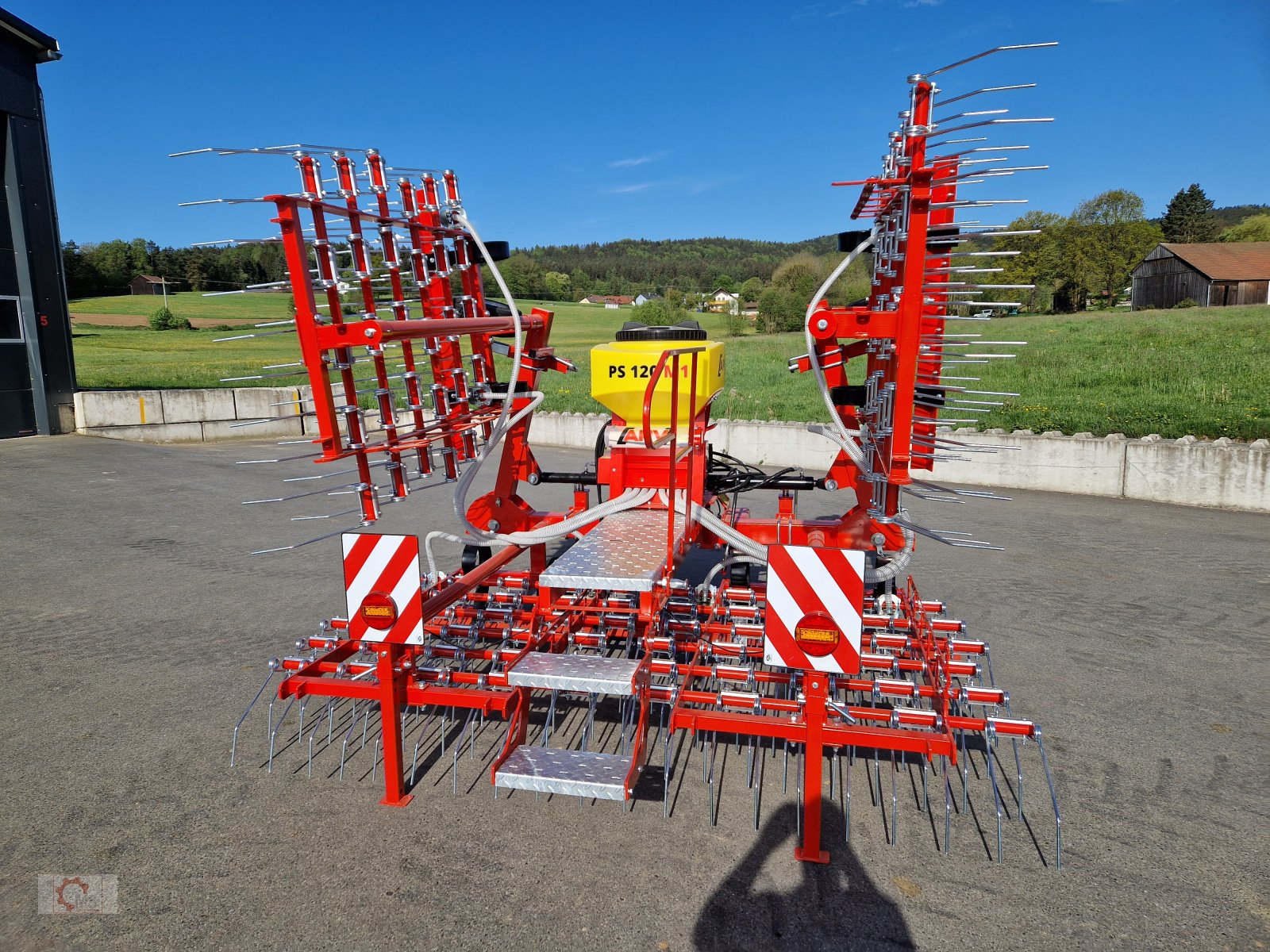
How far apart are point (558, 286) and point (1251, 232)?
1874 inches

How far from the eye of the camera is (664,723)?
4301 millimetres

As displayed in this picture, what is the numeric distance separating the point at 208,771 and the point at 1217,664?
6104 mm

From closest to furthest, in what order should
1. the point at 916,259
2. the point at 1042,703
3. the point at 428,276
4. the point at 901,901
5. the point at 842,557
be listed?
1. the point at 901,901
2. the point at 842,557
3. the point at 916,259
4. the point at 1042,703
5. the point at 428,276

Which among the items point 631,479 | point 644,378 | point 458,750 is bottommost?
point 458,750

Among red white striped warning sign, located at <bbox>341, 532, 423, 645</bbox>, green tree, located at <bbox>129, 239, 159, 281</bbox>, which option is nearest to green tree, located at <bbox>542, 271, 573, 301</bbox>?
green tree, located at <bbox>129, 239, 159, 281</bbox>

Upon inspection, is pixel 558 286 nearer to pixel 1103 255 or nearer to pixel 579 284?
pixel 579 284

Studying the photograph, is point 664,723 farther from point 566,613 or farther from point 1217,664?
point 1217,664

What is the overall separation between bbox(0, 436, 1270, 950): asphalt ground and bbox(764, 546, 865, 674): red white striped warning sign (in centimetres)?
82

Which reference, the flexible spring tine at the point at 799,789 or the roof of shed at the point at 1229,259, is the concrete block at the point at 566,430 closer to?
the flexible spring tine at the point at 799,789

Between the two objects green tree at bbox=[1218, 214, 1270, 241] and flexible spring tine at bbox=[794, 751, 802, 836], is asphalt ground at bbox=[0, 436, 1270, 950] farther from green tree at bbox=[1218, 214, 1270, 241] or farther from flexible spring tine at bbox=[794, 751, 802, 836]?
green tree at bbox=[1218, 214, 1270, 241]

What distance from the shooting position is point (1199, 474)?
973 centimetres

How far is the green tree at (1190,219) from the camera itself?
189 feet

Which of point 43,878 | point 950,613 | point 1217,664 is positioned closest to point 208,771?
point 43,878

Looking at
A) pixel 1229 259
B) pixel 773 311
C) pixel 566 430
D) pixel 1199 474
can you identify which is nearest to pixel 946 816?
pixel 1199 474
